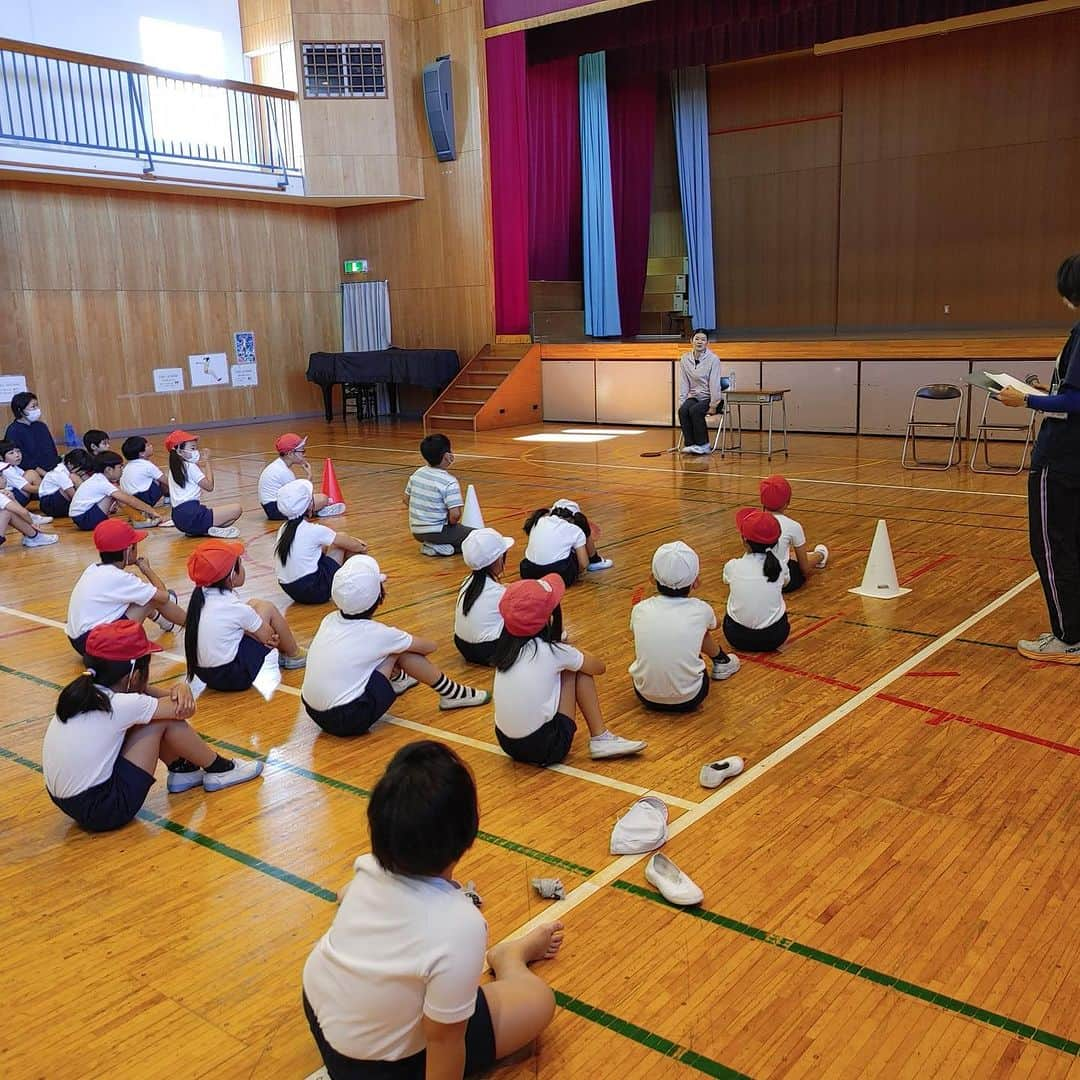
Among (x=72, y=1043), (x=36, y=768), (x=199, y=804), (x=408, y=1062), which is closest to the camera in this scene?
(x=408, y=1062)

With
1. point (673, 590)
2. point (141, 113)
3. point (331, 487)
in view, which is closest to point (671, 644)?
point (673, 590)

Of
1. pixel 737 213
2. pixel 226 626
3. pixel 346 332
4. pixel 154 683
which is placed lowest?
Result: pixel 154 683

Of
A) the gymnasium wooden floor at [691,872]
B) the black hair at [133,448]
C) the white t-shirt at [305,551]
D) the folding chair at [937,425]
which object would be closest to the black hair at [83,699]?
the gymnasium wooden floor at [691,872]

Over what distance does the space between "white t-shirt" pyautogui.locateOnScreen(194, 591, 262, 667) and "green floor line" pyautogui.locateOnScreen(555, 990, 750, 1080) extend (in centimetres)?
238

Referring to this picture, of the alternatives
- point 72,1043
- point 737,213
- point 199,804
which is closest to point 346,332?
point 737,213

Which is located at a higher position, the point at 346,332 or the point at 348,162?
the point at 348,162

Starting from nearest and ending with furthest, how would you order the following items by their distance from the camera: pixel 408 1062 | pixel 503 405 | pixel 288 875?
pixel 408 1062, pixel 288 875, pixel 503 405

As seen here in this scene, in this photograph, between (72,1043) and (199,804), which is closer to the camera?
(72,1043)

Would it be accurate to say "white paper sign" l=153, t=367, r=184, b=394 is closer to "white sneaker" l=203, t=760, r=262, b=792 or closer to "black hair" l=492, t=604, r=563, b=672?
"white sneaker" l=203, t=760, r=262, b=792

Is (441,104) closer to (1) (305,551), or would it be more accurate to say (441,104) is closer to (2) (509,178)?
(2) (509,178)

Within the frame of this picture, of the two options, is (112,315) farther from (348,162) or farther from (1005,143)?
(1005,143)

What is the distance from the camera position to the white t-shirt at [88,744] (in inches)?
120

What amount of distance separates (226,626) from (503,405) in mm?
10108

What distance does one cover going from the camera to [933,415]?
11.0 m
